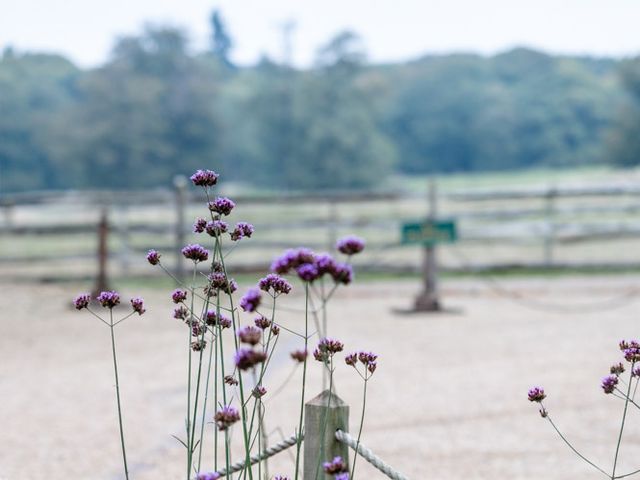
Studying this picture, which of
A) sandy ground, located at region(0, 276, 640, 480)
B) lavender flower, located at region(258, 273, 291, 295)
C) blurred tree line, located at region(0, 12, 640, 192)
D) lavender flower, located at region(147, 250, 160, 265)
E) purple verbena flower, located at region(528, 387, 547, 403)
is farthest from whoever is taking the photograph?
blurred tree line, located at region(0, 12, 640, 192)

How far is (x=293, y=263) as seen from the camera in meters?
1.55

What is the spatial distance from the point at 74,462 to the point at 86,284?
8.69m

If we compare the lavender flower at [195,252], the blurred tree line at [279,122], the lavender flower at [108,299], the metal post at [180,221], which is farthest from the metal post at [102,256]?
the blurred tree line at [279,122]

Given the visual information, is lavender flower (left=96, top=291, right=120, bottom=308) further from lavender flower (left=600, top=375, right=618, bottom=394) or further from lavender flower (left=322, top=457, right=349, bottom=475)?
lavender flower (left=600, top=375, right=618, bottom=394)

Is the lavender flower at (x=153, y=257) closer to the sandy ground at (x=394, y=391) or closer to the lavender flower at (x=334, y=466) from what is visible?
the lavender flower at (x=334, y=466)

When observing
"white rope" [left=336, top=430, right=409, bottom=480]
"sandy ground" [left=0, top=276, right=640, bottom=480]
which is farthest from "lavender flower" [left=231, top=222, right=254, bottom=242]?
"sandy ground" [left=0, top=276, right=640, bottom=480]

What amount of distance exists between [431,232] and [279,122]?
3831cm

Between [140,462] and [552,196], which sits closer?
[140,462]

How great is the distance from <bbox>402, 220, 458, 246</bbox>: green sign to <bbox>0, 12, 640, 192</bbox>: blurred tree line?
31860mm

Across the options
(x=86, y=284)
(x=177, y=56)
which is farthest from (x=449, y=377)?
(x=177, y=56)

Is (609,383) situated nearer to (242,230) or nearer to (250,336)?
(242,230)

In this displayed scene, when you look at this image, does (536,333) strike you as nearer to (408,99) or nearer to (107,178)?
(107,178)

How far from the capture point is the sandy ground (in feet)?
13.9

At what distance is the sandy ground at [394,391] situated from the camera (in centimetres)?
422
